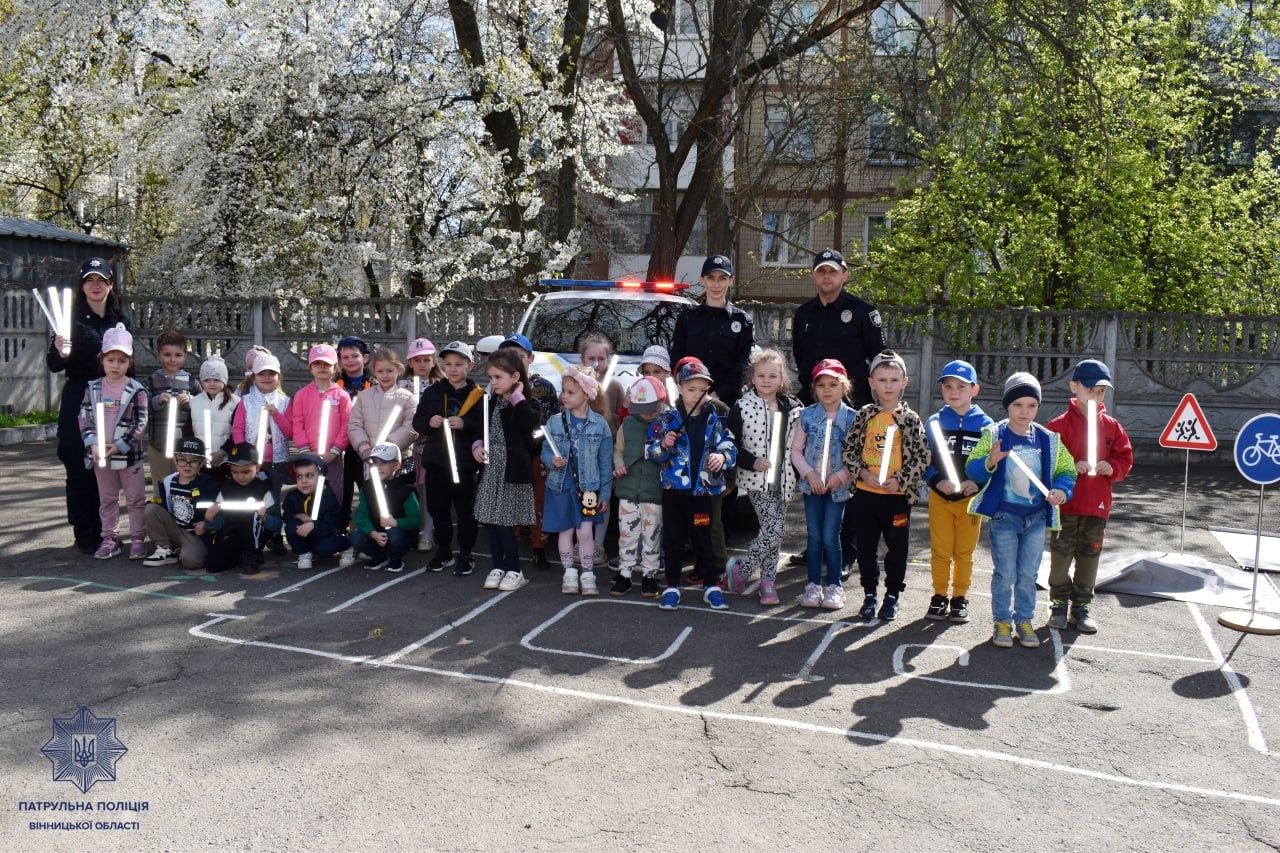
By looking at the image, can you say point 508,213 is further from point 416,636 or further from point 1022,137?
point 416,636

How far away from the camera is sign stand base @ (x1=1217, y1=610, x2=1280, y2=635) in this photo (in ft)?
21.5

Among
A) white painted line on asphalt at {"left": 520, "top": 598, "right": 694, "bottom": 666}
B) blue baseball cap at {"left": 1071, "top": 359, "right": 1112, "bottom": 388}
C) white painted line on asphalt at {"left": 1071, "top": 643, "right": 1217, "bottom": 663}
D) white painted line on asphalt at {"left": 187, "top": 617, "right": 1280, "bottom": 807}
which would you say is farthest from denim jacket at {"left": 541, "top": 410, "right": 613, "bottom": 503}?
white painted line on asphalt at {"left": 1071, "top": 643, "right": 1217, "bottom": 663}

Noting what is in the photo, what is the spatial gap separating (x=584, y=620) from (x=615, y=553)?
158 centimetres

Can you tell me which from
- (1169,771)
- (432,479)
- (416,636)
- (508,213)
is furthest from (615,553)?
(508,213)

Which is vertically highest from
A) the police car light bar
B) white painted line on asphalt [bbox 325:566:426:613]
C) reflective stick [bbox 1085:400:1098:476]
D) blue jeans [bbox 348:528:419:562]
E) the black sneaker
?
the police car light bar

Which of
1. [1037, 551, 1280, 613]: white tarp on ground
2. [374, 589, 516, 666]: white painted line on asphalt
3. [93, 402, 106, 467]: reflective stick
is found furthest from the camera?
Result: [93, 402, 106, 467]: reflective stick

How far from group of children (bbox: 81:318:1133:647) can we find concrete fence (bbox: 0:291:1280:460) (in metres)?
6.46

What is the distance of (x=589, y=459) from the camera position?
7.30m

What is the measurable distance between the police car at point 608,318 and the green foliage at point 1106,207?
5.84 metres

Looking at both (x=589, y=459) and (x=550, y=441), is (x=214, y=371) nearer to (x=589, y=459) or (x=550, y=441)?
(x=550, y=441)

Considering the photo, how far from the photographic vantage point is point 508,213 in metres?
16.2

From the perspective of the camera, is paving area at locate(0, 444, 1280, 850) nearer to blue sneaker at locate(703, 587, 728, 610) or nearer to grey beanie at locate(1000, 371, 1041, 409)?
blue sneaker at locate(703, 587, 728, 610)

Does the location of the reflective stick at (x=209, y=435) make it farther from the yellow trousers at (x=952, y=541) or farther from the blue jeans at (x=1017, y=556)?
the blue jeans at (x=1017, y=556)

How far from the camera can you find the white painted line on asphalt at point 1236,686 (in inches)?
197
